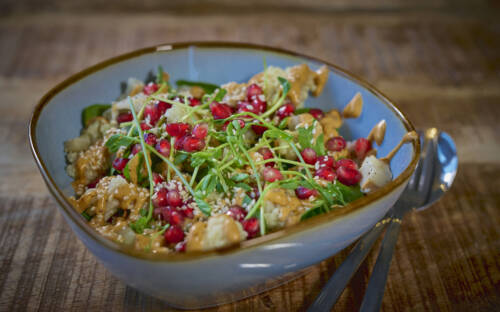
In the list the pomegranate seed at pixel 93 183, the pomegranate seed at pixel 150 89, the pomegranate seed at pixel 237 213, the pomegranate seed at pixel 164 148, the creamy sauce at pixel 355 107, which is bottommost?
the pomegranate seed at pixel 93 183

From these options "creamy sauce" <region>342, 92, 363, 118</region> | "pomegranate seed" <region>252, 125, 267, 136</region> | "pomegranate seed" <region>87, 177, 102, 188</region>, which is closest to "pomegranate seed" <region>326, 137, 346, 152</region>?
"creamy sauce" <region>342, 92, 363, 118</region>

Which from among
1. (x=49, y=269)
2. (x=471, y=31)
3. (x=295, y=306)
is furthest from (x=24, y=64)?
(x=471, y=31)

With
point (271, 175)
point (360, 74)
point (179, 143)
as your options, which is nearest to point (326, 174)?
point (271, 175)

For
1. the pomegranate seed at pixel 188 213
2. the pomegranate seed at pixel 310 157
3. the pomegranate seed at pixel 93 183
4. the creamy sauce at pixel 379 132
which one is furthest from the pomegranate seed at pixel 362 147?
the pomegranate seed at pixel 93 183

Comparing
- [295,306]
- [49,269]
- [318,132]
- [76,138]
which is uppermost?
[318,132]

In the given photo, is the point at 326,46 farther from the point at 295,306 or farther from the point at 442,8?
the point at 295,306

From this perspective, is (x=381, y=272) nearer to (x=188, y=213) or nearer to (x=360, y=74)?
(x=188, y=213)

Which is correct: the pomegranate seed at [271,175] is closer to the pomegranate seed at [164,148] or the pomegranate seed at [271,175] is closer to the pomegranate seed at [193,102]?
the pomegranate seed at [164,148]
